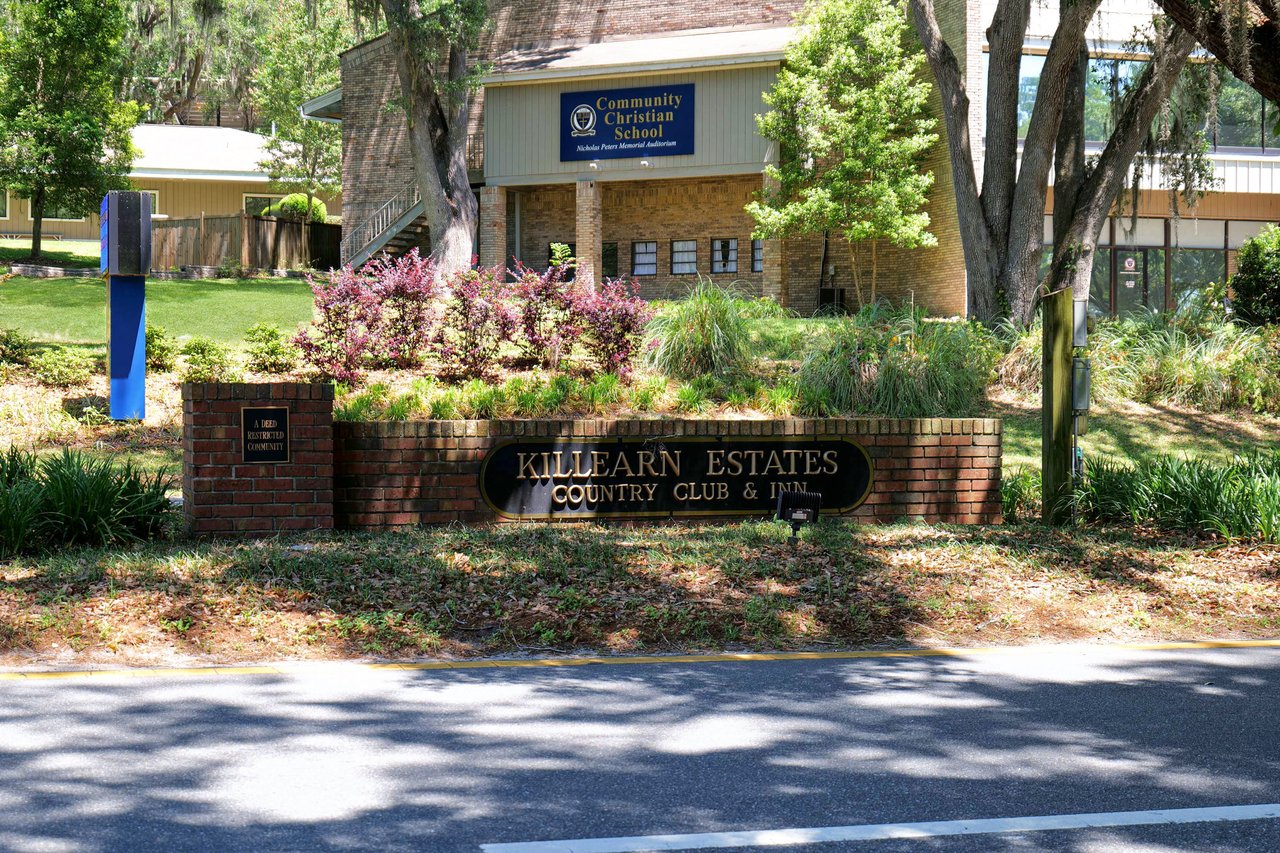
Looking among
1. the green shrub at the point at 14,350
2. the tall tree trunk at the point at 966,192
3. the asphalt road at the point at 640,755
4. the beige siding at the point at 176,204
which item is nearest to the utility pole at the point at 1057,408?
the asphalt road at the point at 640,755

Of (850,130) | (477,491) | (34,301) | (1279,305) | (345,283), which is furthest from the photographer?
(850,130)

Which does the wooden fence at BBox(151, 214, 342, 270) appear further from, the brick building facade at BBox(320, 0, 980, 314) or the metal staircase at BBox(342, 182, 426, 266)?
the metal staircase at BBox(342, 182, 426, 266)

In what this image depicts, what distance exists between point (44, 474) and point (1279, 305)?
17964 mm

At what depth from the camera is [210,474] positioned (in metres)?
8.68

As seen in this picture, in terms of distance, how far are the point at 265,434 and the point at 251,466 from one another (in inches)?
9.3

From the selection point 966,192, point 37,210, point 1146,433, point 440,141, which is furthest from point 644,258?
point 1146,433

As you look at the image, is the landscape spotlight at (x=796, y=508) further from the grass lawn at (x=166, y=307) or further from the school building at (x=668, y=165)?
the school building at (x=668, y=165)

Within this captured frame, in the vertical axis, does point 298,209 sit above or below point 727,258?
above

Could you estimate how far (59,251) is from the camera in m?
37.0

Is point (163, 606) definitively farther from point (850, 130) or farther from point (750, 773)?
point (850, 130)

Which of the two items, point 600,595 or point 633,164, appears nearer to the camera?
point 600,595

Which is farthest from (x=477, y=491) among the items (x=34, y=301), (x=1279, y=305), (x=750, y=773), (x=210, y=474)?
(x=34, y=301)

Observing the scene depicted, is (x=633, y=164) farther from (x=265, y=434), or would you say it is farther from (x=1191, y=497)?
(x=265, y=434)

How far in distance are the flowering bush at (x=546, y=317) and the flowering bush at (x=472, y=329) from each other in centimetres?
21
